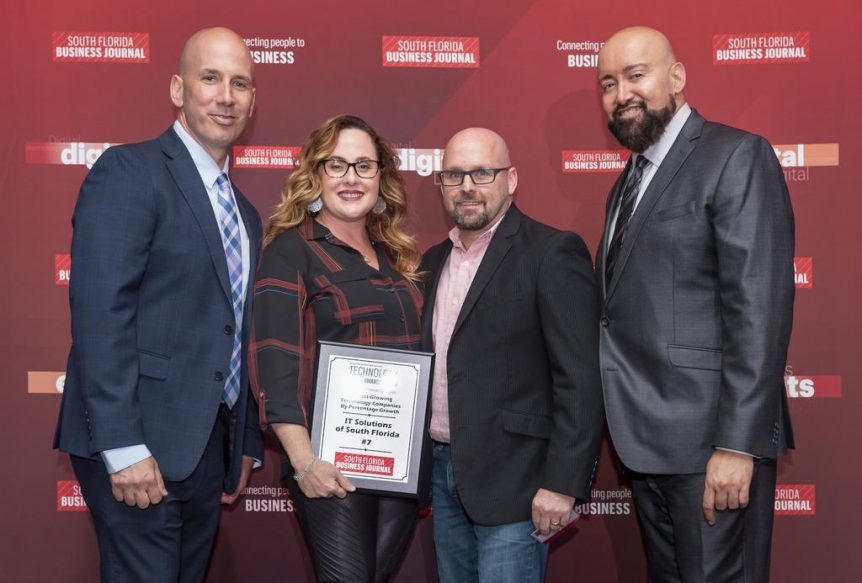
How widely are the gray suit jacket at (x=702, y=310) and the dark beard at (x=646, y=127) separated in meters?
0.10

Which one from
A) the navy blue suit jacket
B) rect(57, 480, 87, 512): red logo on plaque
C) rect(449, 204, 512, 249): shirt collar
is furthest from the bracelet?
rect(57, 480, 87, 512): red logo on plaque

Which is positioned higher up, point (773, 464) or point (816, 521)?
point (773, 464)

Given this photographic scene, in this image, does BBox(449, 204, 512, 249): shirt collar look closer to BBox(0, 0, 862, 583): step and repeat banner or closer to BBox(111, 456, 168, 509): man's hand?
BBox(0, 0, 862, 583): step and repeat banner

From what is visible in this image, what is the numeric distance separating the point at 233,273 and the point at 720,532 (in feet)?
6.29

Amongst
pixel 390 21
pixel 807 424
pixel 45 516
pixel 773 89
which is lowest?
pixel 45 516

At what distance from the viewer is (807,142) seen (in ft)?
13.2

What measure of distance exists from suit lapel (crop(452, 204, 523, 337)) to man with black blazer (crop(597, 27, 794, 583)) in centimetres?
39

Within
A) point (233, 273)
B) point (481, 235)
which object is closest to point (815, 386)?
point (481, 235)

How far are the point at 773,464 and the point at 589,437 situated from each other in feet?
2.05

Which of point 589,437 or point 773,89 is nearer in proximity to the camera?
point 589,437

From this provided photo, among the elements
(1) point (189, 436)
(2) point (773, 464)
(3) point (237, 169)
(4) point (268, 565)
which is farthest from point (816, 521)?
(3) point (237, 169)

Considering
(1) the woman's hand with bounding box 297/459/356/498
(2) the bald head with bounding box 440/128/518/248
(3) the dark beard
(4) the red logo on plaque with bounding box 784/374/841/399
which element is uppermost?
(3) the dark beard

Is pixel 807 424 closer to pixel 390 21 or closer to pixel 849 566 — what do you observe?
pixel 849 566

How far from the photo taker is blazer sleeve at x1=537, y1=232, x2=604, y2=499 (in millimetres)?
2684
